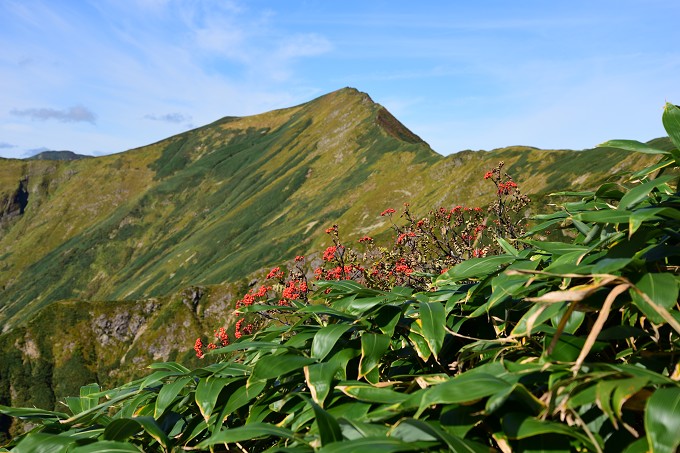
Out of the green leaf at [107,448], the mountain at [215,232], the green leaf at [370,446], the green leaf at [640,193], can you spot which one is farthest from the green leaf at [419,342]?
the mountain at [215,232]

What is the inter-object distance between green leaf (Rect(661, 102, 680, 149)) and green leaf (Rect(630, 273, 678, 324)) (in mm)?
988

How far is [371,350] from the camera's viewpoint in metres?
2.64

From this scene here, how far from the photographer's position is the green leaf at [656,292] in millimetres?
1905

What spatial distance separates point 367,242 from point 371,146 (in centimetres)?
11787

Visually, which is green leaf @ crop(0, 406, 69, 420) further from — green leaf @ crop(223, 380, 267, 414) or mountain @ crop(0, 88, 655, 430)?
mountain @ crop(0, 88, 655, 430)

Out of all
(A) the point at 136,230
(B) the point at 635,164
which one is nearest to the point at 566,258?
(B) the point at 635,164

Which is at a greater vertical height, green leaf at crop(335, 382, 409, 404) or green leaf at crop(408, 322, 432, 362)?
green leaf at crop(408, 322, 432, 362)

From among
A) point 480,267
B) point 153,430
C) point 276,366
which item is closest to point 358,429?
point 276,366

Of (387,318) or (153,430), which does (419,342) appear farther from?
(153,430)

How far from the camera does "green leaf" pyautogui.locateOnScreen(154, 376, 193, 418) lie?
A: 2805 mm

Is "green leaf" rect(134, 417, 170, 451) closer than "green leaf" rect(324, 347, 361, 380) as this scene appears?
Yes

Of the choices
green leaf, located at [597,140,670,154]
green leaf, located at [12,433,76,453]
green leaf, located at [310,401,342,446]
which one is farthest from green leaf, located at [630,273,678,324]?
green leaf, located at [12,433,76,453]

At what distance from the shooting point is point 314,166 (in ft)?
495

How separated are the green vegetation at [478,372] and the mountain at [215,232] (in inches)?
1756
